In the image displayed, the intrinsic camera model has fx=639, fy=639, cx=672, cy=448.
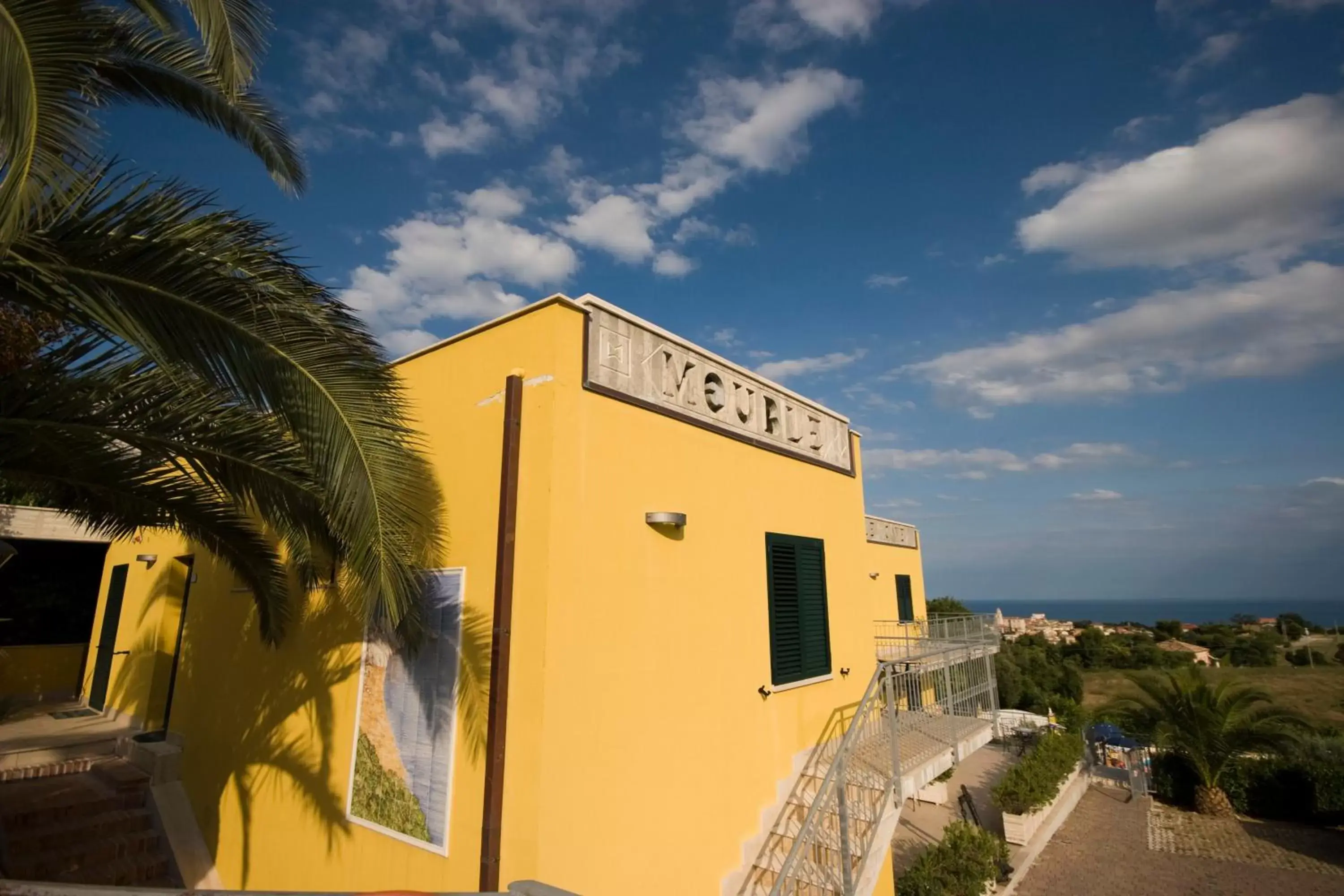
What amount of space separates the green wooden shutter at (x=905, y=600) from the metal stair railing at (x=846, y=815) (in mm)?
11018

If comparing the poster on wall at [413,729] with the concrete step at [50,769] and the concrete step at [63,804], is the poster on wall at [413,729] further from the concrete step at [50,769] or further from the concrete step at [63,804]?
the concrete step at [50,769]

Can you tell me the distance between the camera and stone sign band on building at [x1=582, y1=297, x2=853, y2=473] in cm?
542

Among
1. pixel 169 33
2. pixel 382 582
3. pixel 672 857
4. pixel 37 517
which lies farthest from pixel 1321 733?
pixel 37 517

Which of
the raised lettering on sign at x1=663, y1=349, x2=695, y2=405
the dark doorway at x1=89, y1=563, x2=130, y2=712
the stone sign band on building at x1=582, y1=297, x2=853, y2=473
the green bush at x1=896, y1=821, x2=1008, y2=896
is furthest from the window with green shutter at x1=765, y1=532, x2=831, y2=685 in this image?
the dark doorway at x1=89, y1=563, x2=130, y2=712

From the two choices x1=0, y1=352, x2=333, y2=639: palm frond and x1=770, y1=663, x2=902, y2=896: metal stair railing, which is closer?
x1=0, y1=352, x2=333, y2=639: palm frond

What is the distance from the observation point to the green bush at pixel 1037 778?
12734 millimetres

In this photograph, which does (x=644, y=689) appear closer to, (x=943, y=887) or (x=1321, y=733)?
(x=943, y=887)

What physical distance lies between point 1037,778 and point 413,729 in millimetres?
13575

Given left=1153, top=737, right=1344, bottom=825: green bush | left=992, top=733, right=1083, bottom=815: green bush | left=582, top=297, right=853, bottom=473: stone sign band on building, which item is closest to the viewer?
left=582, top=297, right=853, bottom=473: stone sign band on building

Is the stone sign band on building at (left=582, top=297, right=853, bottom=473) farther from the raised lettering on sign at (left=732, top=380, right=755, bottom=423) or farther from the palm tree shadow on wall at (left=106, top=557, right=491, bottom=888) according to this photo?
the palm tree shadow on wall at (left=106, top=557, right=491, bottom=888)

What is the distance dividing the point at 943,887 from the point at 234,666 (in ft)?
31.4

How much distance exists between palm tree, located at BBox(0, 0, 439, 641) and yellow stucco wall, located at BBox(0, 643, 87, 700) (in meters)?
11.7

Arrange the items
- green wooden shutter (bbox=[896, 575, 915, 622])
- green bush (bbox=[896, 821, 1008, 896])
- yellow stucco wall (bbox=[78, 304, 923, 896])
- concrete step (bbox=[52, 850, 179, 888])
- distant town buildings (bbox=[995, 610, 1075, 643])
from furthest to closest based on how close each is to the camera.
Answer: distant town buildings (bbox=[995, 610, 1075, 643]), green wooden shutter (bbox=[896, 575, 915, 622]), green bush (bbox=[896, 821, 1008, 896]), concrete step (bbox=[52, 850, 179, 888]), yellow stucco wall (bbox=[78, 304, 923, 896])

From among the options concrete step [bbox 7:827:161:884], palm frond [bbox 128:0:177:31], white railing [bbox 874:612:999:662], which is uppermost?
palm frond [bbox 128:0:177:31]
